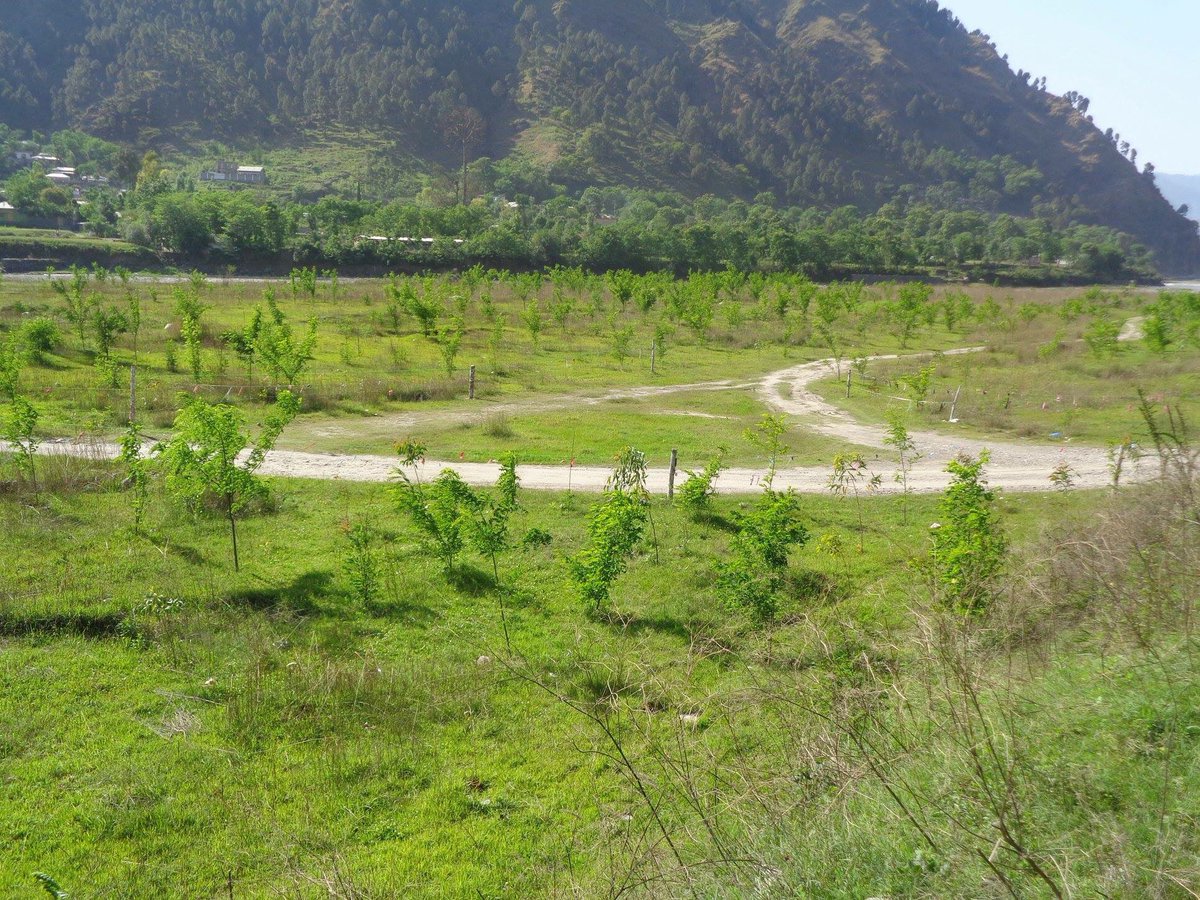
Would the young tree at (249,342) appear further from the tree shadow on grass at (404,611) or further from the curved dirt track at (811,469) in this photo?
the tree shadow on grass at (404,611)

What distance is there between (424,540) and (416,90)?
154656mm

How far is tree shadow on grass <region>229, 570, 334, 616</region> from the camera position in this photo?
31.1 ft

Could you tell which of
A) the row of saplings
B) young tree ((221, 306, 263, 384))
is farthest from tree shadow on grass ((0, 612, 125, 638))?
young tree ((221, 306, 263, 384))

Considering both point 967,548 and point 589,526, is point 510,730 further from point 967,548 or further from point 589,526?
point 967,548

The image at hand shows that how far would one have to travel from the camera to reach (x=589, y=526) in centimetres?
1083

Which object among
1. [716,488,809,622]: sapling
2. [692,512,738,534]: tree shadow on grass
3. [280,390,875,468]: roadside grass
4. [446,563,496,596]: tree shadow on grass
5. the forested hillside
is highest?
the forested hillside

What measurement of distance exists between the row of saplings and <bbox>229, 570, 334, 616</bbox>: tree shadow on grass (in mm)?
482

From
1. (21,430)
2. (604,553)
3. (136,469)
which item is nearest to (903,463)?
(604,553)

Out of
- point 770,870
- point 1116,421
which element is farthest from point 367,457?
point 1116,421

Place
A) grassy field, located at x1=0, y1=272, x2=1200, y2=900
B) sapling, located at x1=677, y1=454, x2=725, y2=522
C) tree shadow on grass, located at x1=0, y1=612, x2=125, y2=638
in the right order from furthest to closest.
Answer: sapling, located at x1=677, y1=454, x2=725, y2=522
tree shadow on grass, located at x1=0, y1=612, x2=125, y2=638
grassy field, located at x1=0, y1=272, x2=1200, y2=900

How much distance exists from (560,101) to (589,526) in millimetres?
164232

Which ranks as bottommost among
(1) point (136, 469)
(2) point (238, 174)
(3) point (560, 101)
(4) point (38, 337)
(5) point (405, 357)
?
(5) point (405, 357)

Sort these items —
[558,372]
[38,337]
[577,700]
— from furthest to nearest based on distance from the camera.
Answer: [558,372], [38,337], [577,700]

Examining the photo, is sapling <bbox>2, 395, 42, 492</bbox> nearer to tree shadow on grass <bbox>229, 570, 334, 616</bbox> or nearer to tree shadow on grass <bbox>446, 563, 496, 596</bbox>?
tree shadow on grass <bbox>229, 570, 334, 616</bbox>
